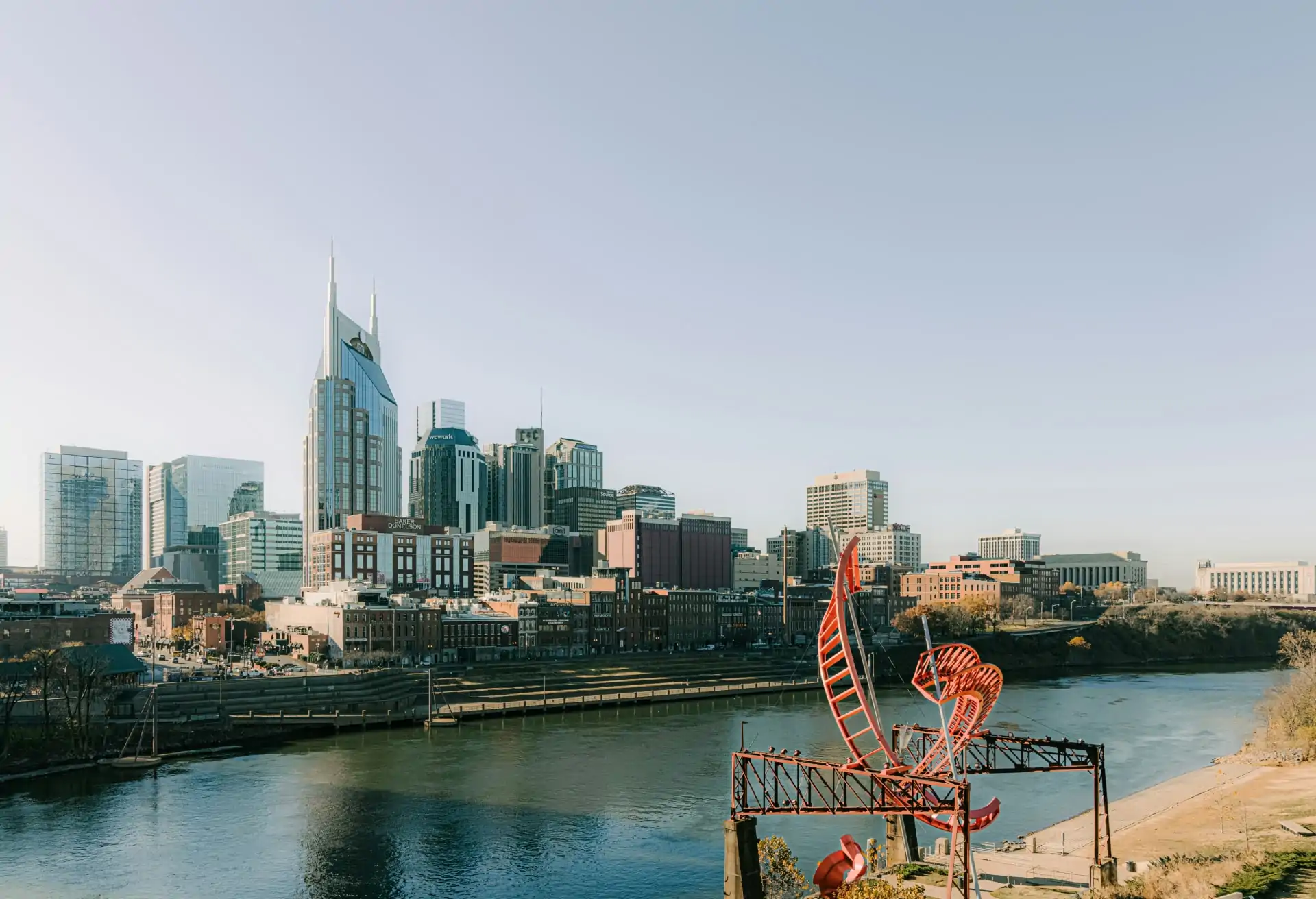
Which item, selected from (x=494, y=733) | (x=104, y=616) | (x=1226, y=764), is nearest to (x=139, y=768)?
(x=494, y=733)

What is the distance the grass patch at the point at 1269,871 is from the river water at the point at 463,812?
63.3ft

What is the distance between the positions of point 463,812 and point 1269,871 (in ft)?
175

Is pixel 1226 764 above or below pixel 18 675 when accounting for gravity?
below

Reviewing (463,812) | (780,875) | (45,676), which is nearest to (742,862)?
(780,875)

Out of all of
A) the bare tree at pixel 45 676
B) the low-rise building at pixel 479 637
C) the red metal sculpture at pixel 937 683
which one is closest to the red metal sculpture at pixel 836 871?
the red metal sculpture at pixel 937 683

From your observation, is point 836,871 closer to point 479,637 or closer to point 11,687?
point 11,687

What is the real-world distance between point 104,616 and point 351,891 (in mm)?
116472

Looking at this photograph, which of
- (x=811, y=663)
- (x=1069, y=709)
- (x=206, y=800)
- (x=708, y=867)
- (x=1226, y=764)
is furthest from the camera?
(x=811, y=663)

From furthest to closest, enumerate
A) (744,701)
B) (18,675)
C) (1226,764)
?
(744,701) → (18,675) → (1226,764)

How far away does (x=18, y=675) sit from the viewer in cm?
10412

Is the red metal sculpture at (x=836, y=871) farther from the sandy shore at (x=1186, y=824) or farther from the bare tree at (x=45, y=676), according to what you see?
the bare tree at (x=45, y=676)

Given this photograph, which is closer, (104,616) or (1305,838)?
(1305,838)

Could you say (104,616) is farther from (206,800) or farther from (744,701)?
(744,701)

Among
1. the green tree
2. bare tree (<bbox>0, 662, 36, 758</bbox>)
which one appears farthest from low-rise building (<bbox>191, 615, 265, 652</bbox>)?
the green tree
